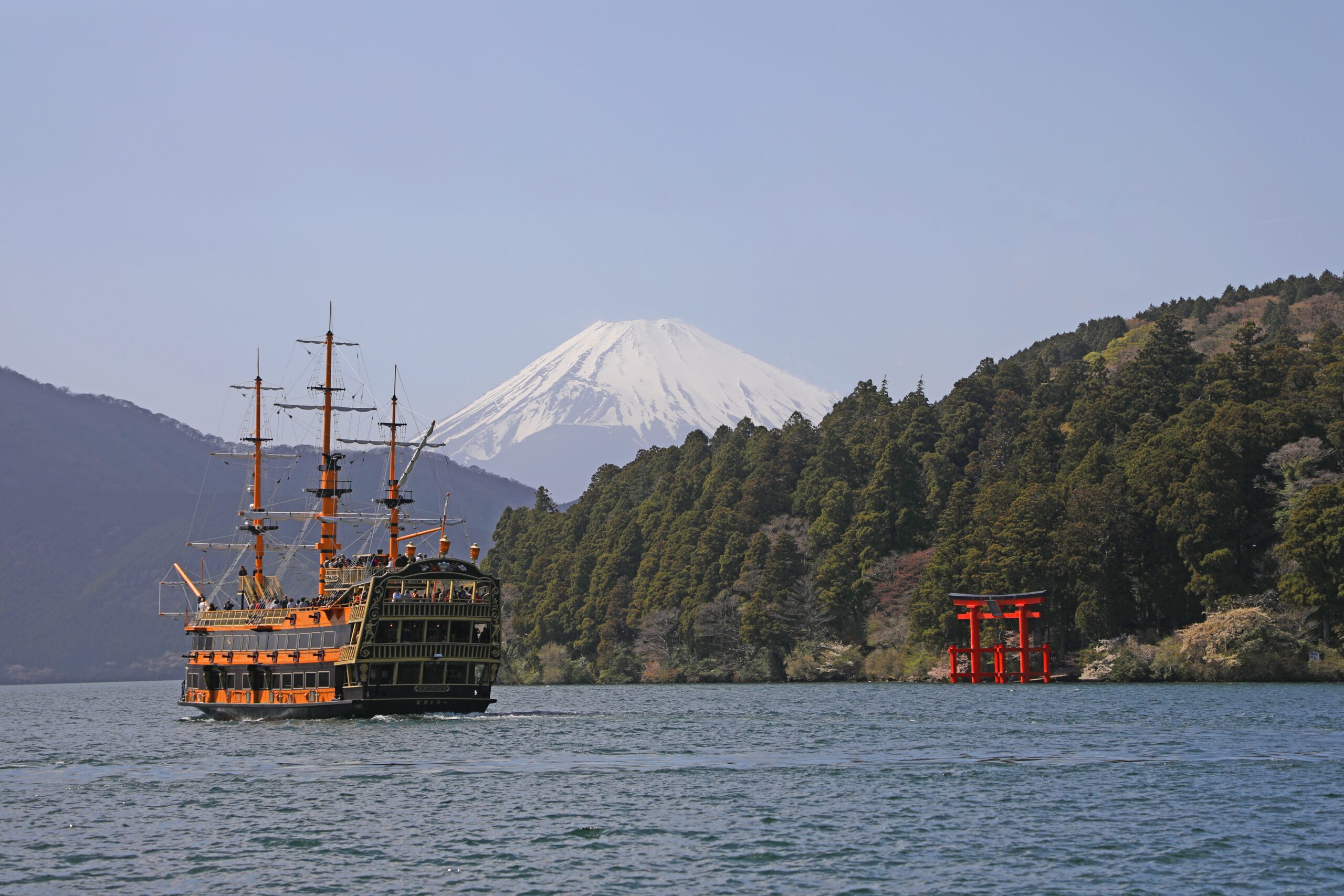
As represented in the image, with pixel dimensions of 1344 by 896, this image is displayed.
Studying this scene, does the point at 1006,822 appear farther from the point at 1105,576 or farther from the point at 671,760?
the point at 1105,576

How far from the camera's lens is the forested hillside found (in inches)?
3221

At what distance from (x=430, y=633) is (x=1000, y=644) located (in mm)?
38710

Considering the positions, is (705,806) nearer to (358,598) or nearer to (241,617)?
(358,598)

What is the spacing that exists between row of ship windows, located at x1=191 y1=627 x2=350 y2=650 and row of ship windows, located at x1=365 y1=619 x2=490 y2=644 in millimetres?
2069

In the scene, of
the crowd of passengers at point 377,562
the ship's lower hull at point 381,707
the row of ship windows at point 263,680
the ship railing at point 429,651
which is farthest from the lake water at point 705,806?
the crowd of passengers at point 377,562

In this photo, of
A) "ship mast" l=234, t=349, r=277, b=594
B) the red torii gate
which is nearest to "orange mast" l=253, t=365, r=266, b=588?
"ship mast" l=234, t=349, r=277, b=594

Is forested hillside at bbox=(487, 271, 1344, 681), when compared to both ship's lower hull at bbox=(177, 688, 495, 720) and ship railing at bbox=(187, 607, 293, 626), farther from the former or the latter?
ship railing at bbox=(187, 607, 293, 626)

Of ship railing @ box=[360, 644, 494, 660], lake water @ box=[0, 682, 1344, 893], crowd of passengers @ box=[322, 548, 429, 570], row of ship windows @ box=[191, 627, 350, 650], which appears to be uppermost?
crowd of passengers @ box=[322, 548, 429, 570]

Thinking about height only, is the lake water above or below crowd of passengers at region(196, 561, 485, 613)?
below

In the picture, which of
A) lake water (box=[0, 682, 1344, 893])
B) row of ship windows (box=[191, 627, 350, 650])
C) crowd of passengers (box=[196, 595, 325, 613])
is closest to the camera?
lake water (box=[0, 682, 1344, 893])

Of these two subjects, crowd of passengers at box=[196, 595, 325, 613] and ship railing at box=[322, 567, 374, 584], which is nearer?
ship railing at box=[322, 567, 374, 584]

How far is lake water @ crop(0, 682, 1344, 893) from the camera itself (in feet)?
81.5

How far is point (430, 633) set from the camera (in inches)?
2287

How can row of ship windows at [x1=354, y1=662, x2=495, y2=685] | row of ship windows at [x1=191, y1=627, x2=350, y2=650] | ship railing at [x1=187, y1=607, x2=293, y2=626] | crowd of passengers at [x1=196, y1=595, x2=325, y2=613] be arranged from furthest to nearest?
1. ship railing at [x1=187, y1=607, x2=293, y2=626]
2. crowd of passengers at [x1=196, y1=595, x2=325, y2=613]
3. row of ship windows at [x1=191, y1=627, x2=350, y2=650]
4. row of ship windows at [x1=354, y1=662, x2=495, y2=685]
